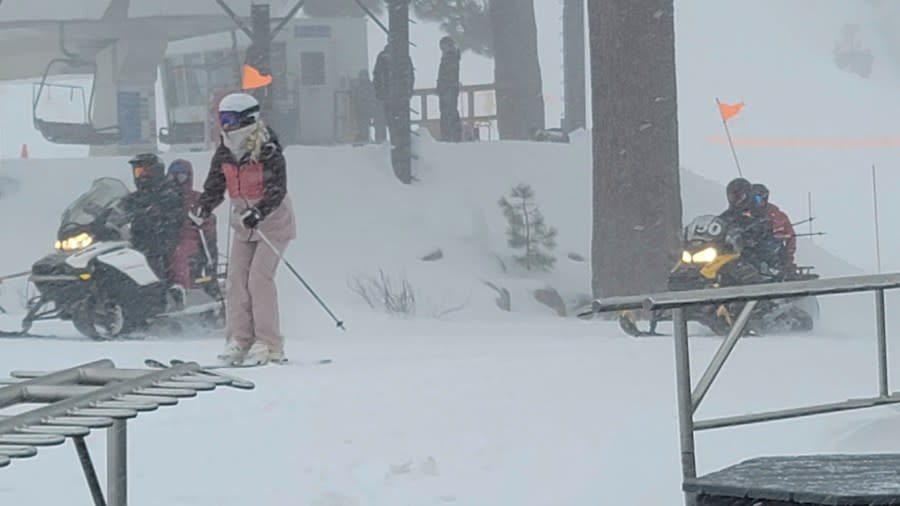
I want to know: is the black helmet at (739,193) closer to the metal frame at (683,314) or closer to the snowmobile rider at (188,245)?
the snowmobile rider at (188,245)

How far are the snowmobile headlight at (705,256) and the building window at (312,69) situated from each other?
9.78 metres

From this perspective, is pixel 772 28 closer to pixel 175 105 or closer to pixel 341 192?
pixel 175 105

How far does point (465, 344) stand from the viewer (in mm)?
10703

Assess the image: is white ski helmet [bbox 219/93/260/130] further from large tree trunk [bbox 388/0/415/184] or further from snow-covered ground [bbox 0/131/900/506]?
large tree trunk [bbox 388/0/415/184]

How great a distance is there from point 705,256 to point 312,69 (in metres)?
10.1

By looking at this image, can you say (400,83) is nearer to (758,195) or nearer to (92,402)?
(758,195)

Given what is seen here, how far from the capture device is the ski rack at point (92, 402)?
2471mm

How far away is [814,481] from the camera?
145 inches

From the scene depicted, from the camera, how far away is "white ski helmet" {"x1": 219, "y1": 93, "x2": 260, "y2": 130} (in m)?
9.14

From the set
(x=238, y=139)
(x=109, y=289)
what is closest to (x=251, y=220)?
(x=238, y=139)

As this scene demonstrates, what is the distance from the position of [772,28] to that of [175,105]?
65.0 feet

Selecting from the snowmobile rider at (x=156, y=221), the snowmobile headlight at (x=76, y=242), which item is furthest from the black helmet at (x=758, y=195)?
the snowmobile headlight at (x=76, y=242)

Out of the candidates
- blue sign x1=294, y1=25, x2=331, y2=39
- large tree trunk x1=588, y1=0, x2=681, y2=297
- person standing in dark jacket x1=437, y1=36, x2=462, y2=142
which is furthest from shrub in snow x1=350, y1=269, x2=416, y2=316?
blue sign x1=294, y1=25, x2=331, y2=39

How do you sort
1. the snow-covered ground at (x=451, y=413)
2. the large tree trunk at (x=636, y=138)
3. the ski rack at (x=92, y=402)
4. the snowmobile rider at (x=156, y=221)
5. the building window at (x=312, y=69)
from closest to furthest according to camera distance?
1. the ski rack at (x=92, y=402)
2. the snow-covered ground at (x=451, y=413)
3. the snowmobile rider at (x=156, y=221)
4. the large tree trunk at (x=636, y=138)
5. the building window at (x=312, y=69)
